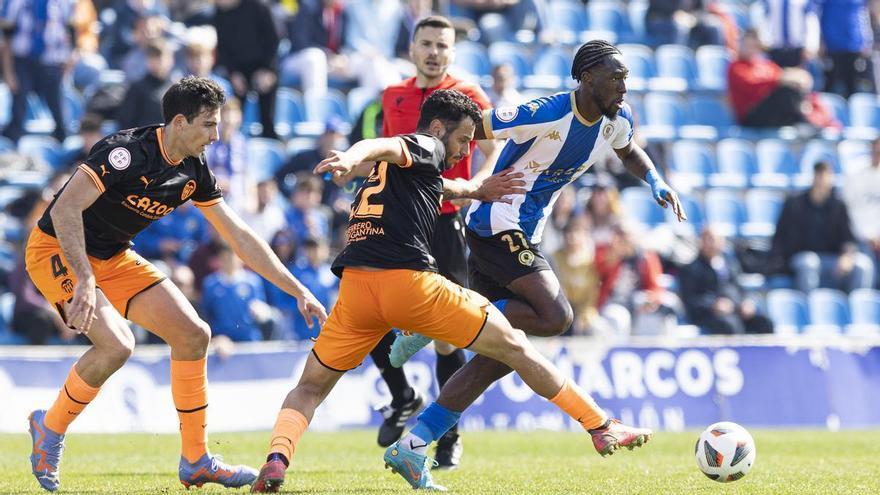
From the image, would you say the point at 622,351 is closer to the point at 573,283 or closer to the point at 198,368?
the point at 573,283

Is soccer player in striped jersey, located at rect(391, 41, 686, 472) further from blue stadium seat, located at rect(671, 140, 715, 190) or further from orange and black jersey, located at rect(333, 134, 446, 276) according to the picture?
blue stadium seat, located at rect(671, 140, 715, 190)

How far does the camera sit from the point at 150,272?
767 cm

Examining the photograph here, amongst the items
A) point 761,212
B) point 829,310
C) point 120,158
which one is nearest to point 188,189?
point 120,158

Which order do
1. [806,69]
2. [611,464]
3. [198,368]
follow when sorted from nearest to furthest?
1. [198,368]
2. [611,464]
3. [806,69]

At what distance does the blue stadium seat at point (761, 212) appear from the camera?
757 inches

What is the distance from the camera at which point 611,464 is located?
9688 mm

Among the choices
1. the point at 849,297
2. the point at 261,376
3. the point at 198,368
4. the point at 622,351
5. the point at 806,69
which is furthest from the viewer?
the point at 806,69

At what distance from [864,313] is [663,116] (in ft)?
14.8

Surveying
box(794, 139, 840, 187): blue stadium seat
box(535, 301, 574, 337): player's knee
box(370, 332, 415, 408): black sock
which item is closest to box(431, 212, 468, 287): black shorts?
box(370, 332, 415, 408): black sock

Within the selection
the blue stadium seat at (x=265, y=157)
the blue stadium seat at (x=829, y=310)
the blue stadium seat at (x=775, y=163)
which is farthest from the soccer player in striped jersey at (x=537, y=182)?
the blue stadium seat at (x=775, y=163)

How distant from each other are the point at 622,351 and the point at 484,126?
7144 mm

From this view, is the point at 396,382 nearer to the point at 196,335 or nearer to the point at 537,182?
the point at 537,182

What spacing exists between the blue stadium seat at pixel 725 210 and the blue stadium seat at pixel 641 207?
83 centimetres

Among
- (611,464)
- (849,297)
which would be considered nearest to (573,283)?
(849,297)
